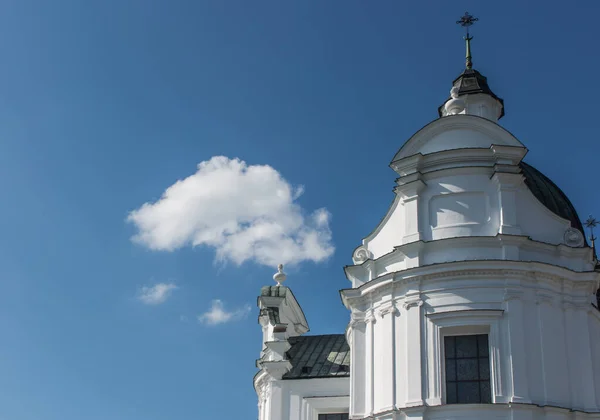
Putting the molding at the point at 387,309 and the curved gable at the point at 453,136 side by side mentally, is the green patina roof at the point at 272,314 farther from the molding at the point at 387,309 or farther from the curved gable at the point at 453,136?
the curved gable at the point at 453,136

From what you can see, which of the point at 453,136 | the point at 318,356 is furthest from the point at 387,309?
the point at 318,356

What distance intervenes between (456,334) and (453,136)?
5702mm

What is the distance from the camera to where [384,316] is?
22.0 m

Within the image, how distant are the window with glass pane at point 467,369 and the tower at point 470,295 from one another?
0.03 meters

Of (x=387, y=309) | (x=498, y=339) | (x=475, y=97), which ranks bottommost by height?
(x=498, y=339)

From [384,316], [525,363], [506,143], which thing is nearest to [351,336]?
[384,316]

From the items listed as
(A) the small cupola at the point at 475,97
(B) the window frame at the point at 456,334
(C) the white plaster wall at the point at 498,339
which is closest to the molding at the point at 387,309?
(C) the white plaster wall at the point at 498,339

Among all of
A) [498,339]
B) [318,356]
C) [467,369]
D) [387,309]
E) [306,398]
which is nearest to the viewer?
[498,339]

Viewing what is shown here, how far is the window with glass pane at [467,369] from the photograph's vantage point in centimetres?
2028

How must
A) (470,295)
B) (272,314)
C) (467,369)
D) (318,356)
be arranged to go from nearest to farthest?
(467,369)
(470,295)
(318,356)
(272,314)

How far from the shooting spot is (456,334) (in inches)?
829

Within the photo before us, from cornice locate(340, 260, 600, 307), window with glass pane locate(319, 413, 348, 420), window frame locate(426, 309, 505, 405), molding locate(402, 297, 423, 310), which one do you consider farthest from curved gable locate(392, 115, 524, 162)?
window with glass pane locate(319, 413, 348, 420)

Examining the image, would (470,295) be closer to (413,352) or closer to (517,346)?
(517,346)

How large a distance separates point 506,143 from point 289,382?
31.2 ft
